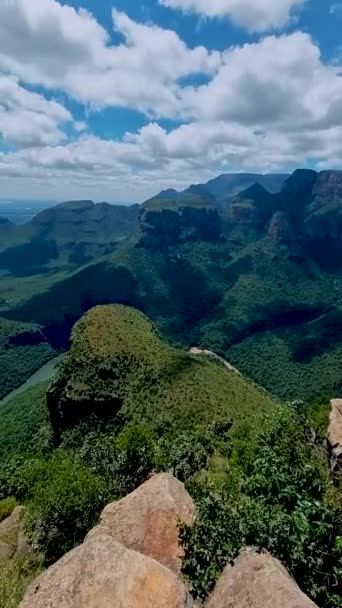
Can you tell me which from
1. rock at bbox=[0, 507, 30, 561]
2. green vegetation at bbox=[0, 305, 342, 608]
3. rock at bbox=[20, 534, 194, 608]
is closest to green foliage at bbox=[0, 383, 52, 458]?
green vegetation at bbox=[0, 305, 342, 608]

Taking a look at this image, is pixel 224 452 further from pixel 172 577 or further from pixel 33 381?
pixel 33 381

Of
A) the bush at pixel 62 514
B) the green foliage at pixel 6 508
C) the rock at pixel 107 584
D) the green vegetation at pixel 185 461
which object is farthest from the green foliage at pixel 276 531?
the green foliage at pixel 6 508

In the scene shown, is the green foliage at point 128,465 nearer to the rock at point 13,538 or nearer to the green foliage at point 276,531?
the rock at point 13,538

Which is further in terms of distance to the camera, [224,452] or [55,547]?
[224,452]

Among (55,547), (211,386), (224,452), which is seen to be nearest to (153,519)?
(55,547)

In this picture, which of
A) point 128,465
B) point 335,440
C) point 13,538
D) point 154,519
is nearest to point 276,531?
point 154,519

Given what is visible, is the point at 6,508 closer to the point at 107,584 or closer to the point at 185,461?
the point at 185,461
